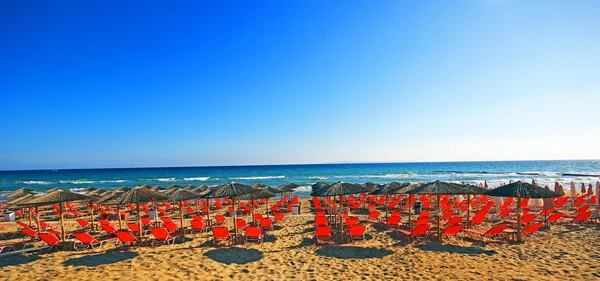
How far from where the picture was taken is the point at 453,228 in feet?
28.1

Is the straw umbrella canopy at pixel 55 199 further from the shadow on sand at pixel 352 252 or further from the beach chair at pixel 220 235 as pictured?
the shadow on sand at pixel 352 252

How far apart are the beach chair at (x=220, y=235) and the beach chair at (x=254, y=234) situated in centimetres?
54

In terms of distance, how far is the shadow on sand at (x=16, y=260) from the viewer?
7133 millimetres

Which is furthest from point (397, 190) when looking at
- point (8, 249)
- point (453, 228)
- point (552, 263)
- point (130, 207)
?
point (130, 207)

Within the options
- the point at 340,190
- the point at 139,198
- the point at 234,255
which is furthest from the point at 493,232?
the point at 139,198

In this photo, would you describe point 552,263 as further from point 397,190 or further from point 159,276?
point 159,276

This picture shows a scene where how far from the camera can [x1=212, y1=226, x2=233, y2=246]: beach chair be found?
8.68 meters

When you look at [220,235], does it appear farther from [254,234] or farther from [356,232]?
[356,232]

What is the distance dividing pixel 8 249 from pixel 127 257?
422 cm

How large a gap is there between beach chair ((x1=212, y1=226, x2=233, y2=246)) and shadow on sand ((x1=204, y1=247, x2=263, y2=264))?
60cm

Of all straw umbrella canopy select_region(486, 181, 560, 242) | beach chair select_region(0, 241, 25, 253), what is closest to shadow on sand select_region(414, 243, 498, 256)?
straw umbrella canopy select_region(486, 181, 560, 242)

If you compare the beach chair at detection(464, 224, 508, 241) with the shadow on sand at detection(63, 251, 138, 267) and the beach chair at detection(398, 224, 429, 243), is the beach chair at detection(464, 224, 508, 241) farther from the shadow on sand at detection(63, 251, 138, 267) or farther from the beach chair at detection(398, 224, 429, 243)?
the shadow on sand at detection(63, 251, 138, 267)

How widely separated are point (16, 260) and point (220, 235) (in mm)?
4672

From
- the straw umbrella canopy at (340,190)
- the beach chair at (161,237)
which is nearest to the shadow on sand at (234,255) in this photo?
the beach chair at (161,237)
